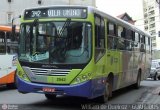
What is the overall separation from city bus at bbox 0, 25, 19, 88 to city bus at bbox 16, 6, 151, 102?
5.78m

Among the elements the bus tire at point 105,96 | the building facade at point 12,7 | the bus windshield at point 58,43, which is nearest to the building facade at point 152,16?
the building facade at point 12,7

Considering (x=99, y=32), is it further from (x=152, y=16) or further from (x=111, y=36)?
(x=152, y=16)

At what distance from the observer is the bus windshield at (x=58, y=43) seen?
12.4m

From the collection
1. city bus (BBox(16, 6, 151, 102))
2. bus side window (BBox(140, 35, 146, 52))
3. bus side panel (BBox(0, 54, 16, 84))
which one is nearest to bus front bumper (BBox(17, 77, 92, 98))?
city bus (BBox(16, 6, 151, 102))

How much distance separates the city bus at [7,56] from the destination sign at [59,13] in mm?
5890

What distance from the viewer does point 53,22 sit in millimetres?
12719

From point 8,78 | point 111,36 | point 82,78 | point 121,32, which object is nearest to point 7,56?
point 8,78

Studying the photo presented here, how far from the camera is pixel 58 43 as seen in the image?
1259cm

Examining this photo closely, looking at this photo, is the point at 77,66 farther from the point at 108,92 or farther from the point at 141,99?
the point at 141,99

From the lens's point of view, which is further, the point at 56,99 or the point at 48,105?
the point at 56,99

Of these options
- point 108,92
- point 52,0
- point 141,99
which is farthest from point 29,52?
point 52,0

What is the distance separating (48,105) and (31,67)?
1.49 metres

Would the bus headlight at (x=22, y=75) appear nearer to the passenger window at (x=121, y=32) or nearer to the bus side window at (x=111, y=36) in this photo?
the bus side window at (x=111, y=36)

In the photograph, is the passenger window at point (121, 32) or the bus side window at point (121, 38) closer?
the bus side window at point (121, 38)
